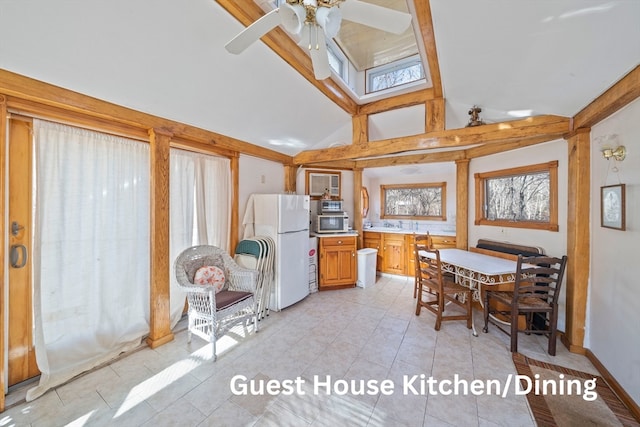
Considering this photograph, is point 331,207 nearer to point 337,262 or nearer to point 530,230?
point 337,262

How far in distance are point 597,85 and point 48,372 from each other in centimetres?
464

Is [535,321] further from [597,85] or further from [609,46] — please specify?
[609,46]

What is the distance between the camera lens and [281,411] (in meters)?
1.62

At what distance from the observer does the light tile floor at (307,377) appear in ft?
5.11

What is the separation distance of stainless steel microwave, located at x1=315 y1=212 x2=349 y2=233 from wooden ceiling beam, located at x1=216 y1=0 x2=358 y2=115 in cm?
167

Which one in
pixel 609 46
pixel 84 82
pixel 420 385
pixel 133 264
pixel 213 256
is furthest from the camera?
pixel 213 256

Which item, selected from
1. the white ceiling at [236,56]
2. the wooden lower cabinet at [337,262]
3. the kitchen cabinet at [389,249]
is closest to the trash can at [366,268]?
the wooden lower cabinet at [337,262]

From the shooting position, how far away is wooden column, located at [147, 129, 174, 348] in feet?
7.48

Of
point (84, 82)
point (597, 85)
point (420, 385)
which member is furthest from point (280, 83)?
point (420, 385)

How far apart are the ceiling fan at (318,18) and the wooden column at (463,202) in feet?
9.91

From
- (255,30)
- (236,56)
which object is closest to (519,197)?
(255,30)

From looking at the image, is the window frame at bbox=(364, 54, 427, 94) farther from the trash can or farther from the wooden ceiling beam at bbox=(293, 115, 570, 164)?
the trash can

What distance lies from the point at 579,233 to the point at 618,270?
1.62ft

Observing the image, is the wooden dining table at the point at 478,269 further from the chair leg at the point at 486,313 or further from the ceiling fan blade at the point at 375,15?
the ceiling fan blade at the point at 375,15
